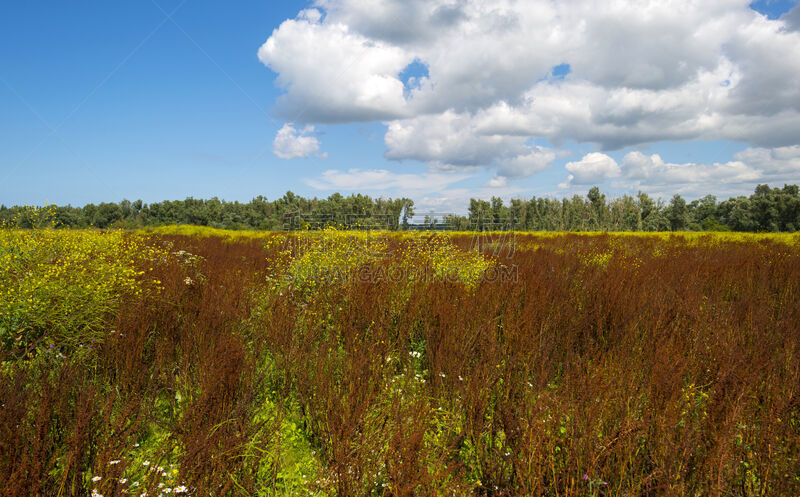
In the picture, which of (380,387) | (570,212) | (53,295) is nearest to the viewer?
(380,387)

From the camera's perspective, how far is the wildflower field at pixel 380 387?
192 centimetres

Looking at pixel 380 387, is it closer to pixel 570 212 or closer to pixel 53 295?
pixel 53 295

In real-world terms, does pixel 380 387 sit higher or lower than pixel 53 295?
lower

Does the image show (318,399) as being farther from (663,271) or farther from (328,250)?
(663,271)

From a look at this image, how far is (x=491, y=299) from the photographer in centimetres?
498

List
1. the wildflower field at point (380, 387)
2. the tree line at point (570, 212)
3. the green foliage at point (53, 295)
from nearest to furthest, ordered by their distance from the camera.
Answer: the wildflower field at point (380, 387) < the green foliage at point (53, 295) < the tree line at point (570, 212)

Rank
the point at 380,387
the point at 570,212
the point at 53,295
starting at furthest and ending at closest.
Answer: the point at 570,212
the point at 53,295
the point at 380,387

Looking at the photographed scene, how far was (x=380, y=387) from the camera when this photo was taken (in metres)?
3.02

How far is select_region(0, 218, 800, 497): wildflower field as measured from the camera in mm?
1923

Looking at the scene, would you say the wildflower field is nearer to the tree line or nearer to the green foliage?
the green foliage

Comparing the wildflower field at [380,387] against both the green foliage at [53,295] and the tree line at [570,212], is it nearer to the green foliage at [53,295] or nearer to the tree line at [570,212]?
the green foliage at [53,295]

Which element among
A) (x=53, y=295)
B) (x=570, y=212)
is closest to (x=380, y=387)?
(x=53, y=295)

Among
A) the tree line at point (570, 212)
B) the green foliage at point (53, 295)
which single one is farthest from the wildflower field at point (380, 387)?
the tree line at point (570, 212)

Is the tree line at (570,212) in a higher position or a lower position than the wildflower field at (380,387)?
higher
